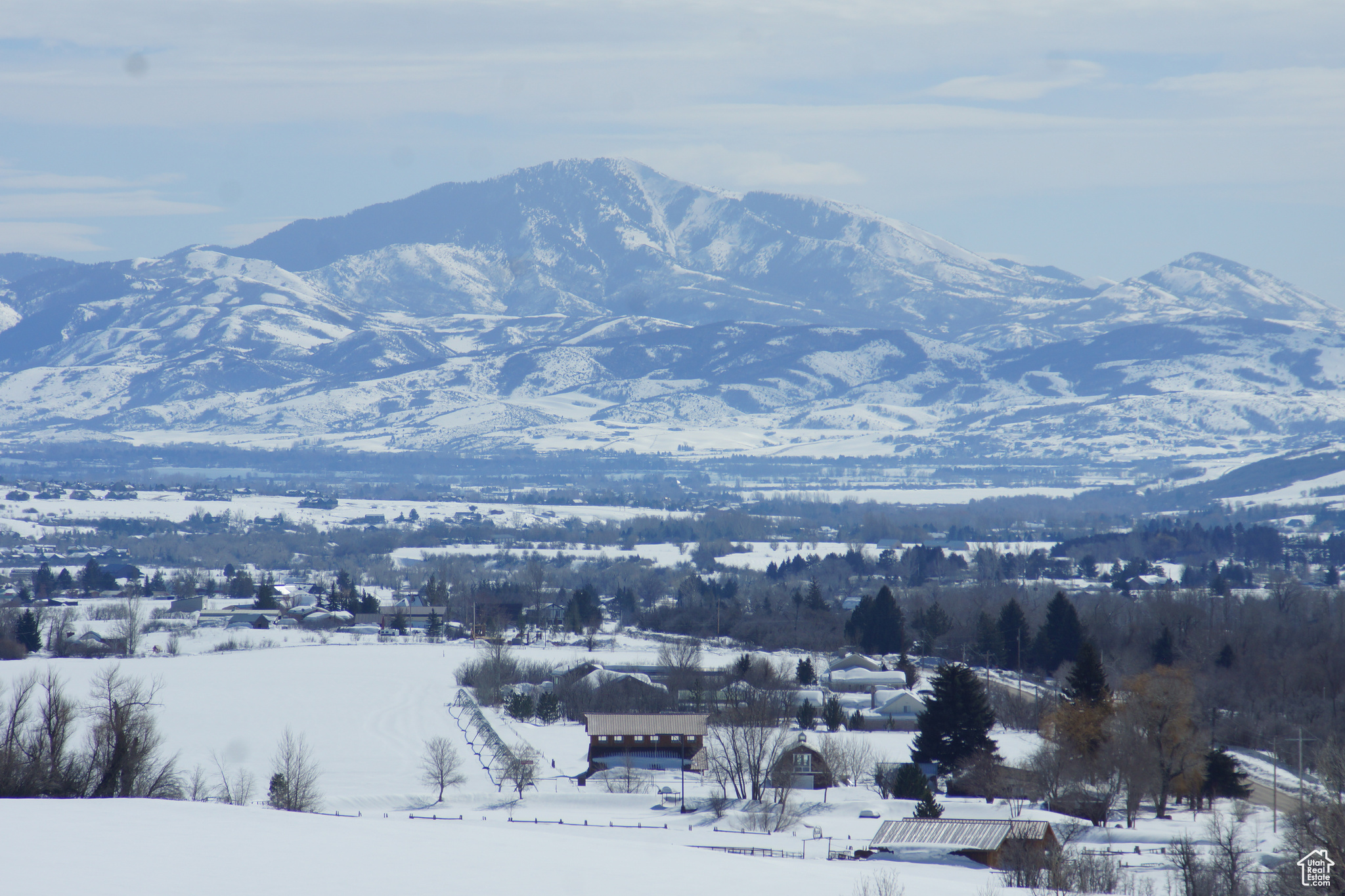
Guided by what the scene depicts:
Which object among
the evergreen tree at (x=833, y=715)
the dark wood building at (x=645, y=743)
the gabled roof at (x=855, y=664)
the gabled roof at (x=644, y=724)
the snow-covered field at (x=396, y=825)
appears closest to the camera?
the snow-covered field at (x=396, y=825)

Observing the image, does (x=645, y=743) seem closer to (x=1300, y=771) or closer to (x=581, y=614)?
(x=1300, y=771)

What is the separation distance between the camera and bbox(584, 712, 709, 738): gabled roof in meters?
→ 36.9

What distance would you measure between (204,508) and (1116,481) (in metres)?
111

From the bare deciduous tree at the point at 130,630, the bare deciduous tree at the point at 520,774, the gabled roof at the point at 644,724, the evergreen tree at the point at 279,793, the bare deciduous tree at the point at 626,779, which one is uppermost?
the bare deciduous tree at the point at 130,630

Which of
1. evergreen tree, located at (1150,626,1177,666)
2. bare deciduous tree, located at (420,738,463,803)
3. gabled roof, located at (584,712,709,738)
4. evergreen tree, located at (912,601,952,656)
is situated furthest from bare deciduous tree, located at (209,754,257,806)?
evergreen tree, located at (912,601,952,656)

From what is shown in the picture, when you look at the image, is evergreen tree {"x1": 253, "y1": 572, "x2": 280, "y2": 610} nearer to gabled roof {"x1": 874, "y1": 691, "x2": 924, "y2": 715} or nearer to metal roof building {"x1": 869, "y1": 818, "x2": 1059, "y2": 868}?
gabled roof {"x1": 874, "y1": 691, "x2": 924, "y2": 715}

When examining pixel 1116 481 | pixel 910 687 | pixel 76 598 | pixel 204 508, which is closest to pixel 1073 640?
pixel 910 687

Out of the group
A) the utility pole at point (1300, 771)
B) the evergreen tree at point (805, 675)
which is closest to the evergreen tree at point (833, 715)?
the evergreen tree at point (805, 675)

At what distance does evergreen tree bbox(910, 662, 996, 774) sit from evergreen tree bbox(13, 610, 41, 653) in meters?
37.9

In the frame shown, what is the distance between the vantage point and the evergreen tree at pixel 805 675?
1997 inches

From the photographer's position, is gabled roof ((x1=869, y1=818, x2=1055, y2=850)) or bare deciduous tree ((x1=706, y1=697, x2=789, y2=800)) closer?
gabled roof ((x1=869, y1=818, x2=1055, y2=850))

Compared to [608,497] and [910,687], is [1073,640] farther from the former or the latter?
[608,497]

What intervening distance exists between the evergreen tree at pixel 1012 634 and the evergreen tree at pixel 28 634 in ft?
121

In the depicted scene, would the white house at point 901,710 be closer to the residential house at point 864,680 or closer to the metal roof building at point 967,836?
the residential house at point 864,680
